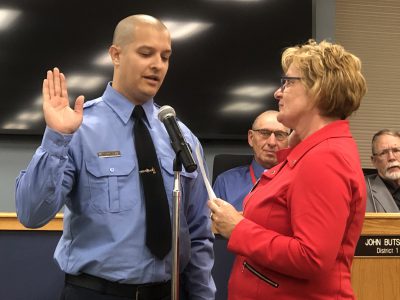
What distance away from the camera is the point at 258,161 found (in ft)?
12.3

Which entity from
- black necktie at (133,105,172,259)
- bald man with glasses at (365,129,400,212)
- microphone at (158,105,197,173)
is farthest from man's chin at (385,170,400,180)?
microphone at (158,105,197,173)

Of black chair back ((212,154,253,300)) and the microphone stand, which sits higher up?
the microphone stand

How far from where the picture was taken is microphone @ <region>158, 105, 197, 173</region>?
1.53 m

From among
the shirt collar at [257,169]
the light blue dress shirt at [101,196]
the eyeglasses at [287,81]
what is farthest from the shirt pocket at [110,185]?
the shirt collar at [257,169]

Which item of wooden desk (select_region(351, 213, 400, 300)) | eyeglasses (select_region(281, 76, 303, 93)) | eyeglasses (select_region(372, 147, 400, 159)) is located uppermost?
eyeglasses (select_region(372, 147, 400, 159))

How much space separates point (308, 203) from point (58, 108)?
0.71m

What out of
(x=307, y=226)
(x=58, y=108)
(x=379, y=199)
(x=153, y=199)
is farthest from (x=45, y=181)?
(x=379, y=199)

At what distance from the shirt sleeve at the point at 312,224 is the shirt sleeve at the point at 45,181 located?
54 cm

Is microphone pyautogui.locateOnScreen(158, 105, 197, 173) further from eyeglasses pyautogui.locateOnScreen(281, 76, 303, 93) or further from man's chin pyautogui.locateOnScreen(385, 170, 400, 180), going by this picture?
man's chin pyautogui.locateOnScreen(385, 170, 400, 180)

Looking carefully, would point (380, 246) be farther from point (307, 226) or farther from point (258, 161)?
point (258, 161)

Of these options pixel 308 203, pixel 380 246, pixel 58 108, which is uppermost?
pixel 58 108

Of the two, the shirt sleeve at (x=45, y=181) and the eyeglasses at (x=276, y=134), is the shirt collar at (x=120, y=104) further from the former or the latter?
the eyeglasses at (x=276, y=134)

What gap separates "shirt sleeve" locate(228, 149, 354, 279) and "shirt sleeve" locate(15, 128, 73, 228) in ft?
1.76

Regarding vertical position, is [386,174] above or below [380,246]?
above
